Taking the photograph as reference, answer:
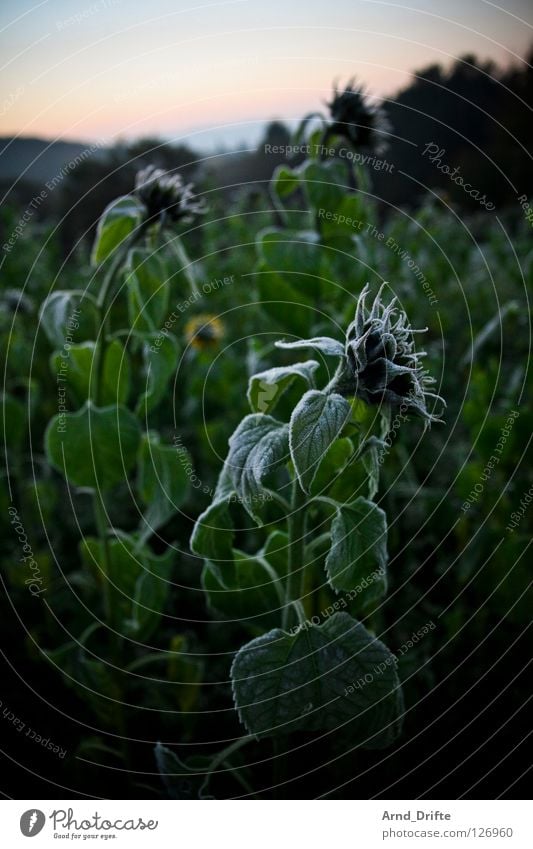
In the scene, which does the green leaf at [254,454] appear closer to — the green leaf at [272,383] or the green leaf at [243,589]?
the green leaf at [272,383]

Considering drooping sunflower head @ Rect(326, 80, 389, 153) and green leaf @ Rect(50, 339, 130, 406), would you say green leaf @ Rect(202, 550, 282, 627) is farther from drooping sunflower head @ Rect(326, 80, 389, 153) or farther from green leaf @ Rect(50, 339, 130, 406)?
drooping sunflower head @ Rect(326, 80, 389, 153)

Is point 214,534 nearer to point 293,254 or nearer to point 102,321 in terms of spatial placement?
point 102,321

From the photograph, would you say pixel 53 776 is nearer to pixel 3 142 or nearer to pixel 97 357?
pixel 97 357

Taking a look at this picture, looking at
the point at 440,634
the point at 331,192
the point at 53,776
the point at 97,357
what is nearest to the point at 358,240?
the point at 331,192

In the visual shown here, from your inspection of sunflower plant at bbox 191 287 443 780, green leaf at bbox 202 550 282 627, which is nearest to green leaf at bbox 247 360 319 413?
sunflower plant at bbox 191 287 443 780

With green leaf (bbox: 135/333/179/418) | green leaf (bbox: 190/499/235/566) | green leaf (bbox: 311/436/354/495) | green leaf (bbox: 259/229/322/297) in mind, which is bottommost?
green leaf (bbox: 190/499/235/566)

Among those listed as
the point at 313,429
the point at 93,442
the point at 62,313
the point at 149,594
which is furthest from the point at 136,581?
the point at 313,429
